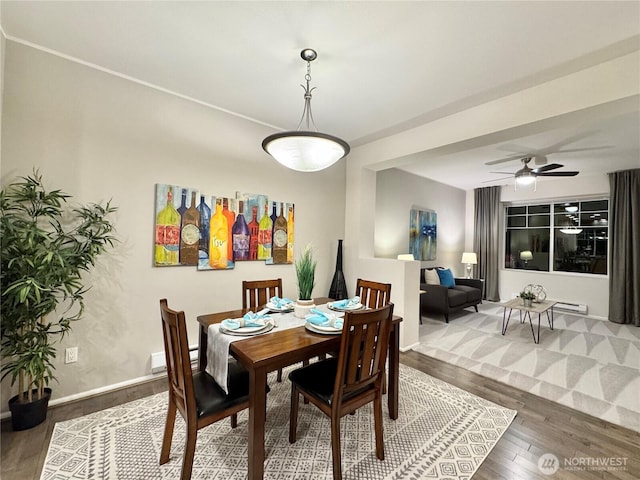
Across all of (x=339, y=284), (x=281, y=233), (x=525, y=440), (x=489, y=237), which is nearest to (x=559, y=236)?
(x=489, y=237)

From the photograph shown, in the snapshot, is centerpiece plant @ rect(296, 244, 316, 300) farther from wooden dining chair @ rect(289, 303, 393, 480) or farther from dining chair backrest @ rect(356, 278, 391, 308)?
dining chair backrest @ rect(356, 278, 391, 308)

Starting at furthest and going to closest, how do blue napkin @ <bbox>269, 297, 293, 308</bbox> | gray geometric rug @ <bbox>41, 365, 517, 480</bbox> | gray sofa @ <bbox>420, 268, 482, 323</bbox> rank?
gray sofa @ <bbox>420, 268, 482, 323</bbox> < blue napkin @ <bbox>269, 297, 293, 308</bbox> < gray geometric rug @ <bbox>41, 365, 517, 480</bbox>

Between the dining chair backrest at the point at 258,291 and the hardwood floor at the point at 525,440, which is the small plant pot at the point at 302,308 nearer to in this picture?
the dining chair backrest at the point at 258,291

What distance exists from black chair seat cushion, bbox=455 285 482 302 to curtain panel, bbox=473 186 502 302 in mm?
1364

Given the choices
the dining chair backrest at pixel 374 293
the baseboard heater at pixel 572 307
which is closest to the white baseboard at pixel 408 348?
the dining chair backrest at pixel 374 293

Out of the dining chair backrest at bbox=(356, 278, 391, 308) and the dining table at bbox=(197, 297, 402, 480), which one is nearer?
the dining table at bbox=(197, 297, 402, 480)

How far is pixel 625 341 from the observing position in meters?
4.00

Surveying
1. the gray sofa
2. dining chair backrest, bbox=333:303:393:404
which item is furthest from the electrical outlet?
the gray sofa

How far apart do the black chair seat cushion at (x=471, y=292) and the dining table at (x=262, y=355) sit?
3.78 m

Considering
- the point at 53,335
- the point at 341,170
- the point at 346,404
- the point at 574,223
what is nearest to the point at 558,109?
the point at 341,170

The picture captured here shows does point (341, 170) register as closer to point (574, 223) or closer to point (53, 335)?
point (53, 335)

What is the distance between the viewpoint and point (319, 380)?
1.73m

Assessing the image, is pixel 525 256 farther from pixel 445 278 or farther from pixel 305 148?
pixel 305 148

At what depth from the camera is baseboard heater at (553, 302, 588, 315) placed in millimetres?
5449
